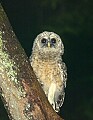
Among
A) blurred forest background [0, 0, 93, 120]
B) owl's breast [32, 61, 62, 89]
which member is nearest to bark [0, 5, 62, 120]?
owl's breast [32, 61, 62, 89]

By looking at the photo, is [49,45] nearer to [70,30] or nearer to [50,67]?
[50,67]

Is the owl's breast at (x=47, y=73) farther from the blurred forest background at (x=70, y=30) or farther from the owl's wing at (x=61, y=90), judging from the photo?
the blurred forest background at (x=70, y=30)

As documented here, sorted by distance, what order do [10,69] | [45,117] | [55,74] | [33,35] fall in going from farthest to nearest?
1. [33,35]
2. [55,74]
3. [45,117]
4. [10,69]

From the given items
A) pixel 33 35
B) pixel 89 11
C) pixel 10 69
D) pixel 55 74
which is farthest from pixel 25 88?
pixel 89 11

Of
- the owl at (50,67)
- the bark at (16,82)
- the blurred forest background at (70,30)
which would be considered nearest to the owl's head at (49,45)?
the owl at (50,67)

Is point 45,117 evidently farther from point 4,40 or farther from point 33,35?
point 33,35

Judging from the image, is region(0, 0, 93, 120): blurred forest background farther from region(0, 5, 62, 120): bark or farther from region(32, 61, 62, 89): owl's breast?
region(0, 5, 62, 120): bark

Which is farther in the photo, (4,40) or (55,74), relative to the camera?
(55,74)
